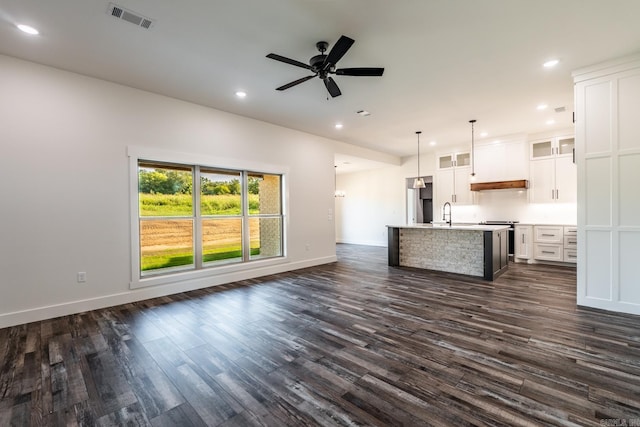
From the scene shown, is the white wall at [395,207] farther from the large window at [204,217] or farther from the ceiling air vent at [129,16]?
the ceiling air vent at [129,16]

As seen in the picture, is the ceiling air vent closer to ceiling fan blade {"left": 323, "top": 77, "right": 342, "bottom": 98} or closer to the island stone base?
ceiling fan blade {"left": 323, "top": 77, "right": 342, "bottom": 98}

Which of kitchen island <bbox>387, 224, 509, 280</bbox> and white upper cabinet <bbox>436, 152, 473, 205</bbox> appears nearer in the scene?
kitchen island <bbox>387, 224, 509, 280</bbox>

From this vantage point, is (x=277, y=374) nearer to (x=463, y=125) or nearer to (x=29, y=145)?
(x=29, y=145)

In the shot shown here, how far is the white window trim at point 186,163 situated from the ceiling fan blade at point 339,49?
292cm

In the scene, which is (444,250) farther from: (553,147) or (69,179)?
(69,179)

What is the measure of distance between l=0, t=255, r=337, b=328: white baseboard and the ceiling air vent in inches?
135

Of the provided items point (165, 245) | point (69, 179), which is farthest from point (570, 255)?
point (69, 179)

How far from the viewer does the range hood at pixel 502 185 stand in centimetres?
683

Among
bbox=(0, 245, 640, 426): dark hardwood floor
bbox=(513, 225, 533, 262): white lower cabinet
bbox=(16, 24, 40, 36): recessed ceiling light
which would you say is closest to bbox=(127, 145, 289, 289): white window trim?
bbox=(0, 245, 640, 426): dark hardwood floor

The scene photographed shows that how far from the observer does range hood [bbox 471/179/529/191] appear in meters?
6.83

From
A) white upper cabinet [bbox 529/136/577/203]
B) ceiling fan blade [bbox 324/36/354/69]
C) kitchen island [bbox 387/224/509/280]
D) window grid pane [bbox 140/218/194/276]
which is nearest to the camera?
ceiling fan blade [bbox 324/36/354/69]

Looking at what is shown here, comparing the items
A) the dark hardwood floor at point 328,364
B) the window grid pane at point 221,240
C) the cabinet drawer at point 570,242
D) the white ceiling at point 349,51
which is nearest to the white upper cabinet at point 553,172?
the cabinet drawer at point 570,242

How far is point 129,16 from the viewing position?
8.66 ft

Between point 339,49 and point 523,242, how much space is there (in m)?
6.66
